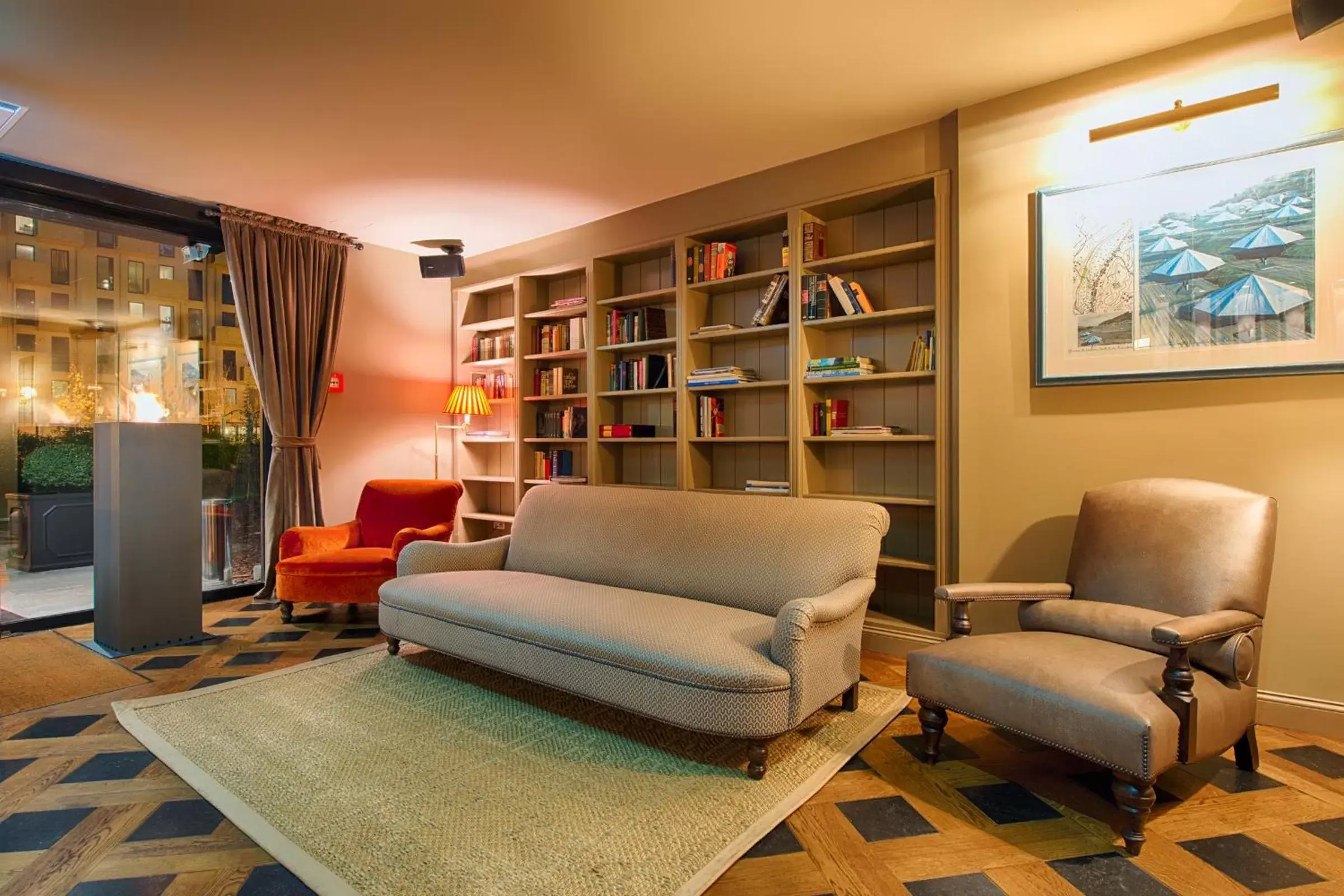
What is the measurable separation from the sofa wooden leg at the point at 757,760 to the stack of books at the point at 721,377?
230 centimetres

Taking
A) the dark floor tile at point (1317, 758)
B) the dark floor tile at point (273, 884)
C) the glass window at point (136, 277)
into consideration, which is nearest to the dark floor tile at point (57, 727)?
the dark floor tile at point (273, 884)

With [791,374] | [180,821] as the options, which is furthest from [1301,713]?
[180,821]

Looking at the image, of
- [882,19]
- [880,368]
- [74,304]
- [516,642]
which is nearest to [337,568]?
[516,642]

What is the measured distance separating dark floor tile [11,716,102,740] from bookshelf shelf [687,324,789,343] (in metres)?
3.32

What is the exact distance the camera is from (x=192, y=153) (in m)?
3.62

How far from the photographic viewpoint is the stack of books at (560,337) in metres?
5.00

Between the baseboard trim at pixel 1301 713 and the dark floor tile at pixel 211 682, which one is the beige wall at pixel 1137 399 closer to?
the baseboard trim at pixel 1301 713

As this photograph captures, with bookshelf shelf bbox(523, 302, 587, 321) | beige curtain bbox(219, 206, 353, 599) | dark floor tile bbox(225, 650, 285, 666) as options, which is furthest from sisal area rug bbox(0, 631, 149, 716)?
bookshelf shelf bbox(523, 302, 587, 321)

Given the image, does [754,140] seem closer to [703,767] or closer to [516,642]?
[516,642]

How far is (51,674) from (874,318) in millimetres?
4251

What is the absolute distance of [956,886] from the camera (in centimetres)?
168

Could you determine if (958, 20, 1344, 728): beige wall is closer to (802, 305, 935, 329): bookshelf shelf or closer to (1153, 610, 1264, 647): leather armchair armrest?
(802, 305, 935, 329): bookshelf shelf

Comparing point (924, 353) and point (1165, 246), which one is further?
A: point (924, 353)

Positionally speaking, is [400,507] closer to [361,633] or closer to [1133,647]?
[361,633]
